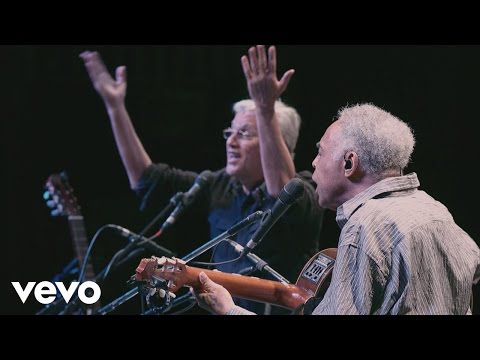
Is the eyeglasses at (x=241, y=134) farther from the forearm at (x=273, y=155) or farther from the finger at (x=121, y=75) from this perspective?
the finger at (x=121, y=75)

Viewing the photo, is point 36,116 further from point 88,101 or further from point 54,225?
point 54,225

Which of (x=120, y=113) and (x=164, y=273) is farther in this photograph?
(x=120, y=113)

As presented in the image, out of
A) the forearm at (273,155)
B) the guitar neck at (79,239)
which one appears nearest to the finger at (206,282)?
the forearm at (273,155)

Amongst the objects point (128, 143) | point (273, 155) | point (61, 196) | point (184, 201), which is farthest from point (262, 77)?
point (61, 196)

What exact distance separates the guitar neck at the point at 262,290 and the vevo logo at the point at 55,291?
2.66 ft

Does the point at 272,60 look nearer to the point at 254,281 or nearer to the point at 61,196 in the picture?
the point at 254,281

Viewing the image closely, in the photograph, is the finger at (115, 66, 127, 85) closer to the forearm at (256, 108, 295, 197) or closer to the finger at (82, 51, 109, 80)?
the finger at (82, 51, 109, 80)

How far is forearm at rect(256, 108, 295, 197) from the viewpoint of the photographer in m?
3.57

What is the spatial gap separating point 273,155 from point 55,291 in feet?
4.22

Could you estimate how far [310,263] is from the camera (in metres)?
2.90

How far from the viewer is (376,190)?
240cm

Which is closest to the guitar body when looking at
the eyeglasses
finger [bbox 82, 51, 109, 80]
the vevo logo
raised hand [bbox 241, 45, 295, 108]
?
the vevo logo
